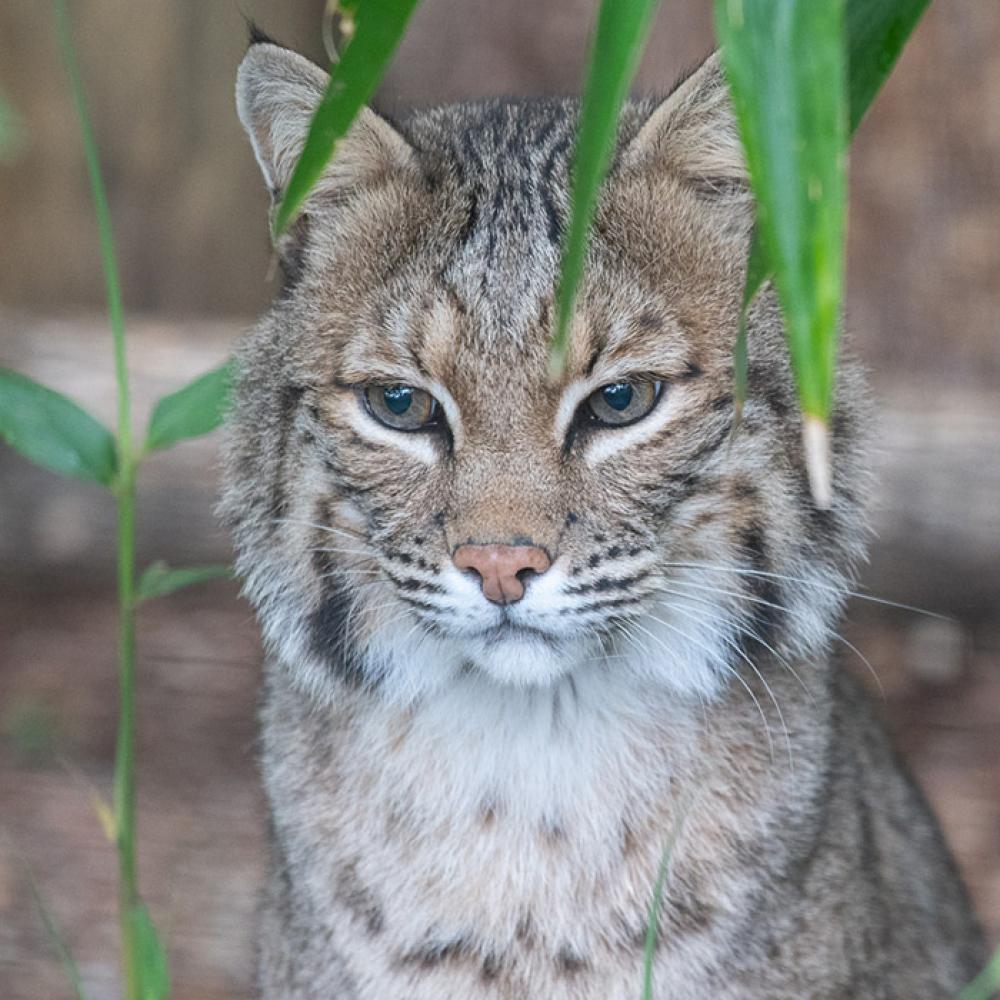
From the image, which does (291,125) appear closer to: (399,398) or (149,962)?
(399,398)

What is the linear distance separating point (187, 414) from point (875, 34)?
1.20 m

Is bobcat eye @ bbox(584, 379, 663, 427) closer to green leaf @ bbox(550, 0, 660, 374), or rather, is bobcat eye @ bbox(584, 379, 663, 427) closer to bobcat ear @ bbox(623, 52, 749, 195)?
bobcat ear @ bbox(623, 52, 749, 195)

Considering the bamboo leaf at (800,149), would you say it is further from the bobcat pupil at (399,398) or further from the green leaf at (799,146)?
the bobcat pupil at (399,398)

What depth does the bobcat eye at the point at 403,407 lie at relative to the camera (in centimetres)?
243

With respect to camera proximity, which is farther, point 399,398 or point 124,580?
point 399,398

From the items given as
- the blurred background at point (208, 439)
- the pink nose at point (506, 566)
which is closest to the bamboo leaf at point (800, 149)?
the pink nose at point (506, 566)

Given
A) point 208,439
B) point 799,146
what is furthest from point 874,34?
point 208,439

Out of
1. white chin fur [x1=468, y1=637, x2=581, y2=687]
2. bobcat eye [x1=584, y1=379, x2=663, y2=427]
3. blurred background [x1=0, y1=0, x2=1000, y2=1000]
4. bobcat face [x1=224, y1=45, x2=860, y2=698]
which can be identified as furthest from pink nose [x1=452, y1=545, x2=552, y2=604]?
blurred background [x1=0, y1=0, x2=1000, y2=1000]

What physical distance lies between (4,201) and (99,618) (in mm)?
1358

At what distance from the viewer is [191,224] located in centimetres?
543

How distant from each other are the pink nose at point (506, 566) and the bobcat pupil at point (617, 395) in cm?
27

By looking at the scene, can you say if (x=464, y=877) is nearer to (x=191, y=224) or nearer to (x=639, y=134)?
(x=639, y=134)

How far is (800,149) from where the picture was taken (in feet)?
4.00

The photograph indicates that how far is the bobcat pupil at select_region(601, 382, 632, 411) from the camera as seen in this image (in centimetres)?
238
